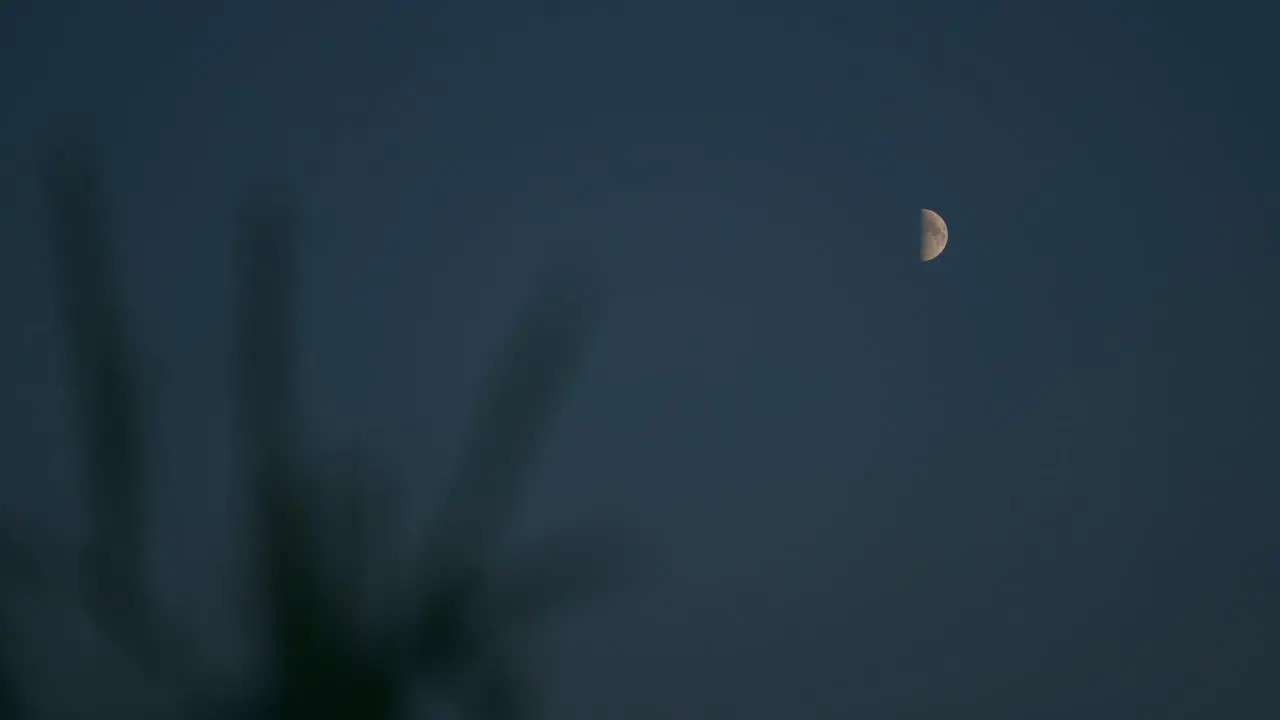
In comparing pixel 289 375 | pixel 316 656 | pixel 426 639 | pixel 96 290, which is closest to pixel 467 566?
pixel 426 639

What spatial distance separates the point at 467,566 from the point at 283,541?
41 centimetres

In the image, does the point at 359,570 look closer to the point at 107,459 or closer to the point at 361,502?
the point at 361,502

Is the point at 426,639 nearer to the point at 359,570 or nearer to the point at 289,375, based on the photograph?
the point at 359,570

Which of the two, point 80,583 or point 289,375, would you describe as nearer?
point 80,583

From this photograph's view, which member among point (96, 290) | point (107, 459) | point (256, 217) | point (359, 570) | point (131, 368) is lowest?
point (359, 570)

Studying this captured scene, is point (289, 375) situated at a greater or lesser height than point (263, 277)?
lesser

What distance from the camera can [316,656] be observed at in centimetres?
246

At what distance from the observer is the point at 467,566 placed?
259 centimetres

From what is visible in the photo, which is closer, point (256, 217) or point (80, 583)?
point (80, 583)

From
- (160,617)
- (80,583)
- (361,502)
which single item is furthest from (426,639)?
(80,583)

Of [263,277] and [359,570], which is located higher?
[263,277]

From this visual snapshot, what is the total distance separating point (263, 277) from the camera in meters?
2.61

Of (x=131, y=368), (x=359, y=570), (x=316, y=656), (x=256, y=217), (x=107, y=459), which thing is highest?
(x=256, y=217)

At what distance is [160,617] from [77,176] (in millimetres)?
985
